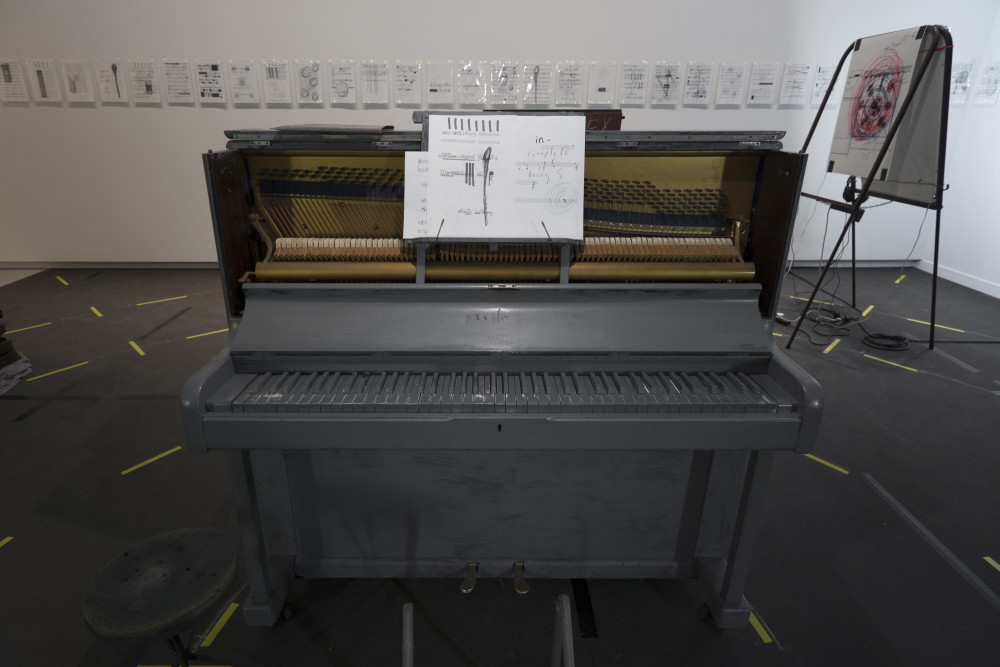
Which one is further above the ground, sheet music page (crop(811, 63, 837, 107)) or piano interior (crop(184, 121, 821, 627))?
sheet music page (crop(811, 63, 837, 107))

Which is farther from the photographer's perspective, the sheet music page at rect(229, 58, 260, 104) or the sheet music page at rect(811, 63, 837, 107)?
the sheet music page at rect(811, 63, 837, 107)

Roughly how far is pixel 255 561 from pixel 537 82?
4877 mm

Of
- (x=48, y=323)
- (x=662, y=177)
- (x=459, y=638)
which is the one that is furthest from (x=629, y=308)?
(x=48, y=323)

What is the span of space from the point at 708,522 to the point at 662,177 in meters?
1.22

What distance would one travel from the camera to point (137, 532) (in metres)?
2.29

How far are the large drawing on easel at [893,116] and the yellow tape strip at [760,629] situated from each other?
3277 mm

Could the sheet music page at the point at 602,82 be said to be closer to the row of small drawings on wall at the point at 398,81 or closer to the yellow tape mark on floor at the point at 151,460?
the row of small drawings on wall at the point at 398,81

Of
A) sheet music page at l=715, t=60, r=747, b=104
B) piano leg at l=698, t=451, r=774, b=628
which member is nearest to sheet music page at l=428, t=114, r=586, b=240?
piano leg at l=698, t=451, r=774, b=628

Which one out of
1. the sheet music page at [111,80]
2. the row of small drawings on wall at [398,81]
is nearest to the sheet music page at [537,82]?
the row of small drawings on wall at [398,81]

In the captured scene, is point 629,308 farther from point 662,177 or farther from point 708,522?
point 708,522

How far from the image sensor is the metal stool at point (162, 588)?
126 centimetres

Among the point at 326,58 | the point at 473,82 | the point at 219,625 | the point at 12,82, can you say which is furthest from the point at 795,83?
the point at 12,82

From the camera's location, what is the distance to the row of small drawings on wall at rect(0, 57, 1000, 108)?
205 inches

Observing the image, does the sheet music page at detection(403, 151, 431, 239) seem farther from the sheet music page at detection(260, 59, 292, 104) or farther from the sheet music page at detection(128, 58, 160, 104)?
the sheet music page at detection(128, 58, 160, 104)
